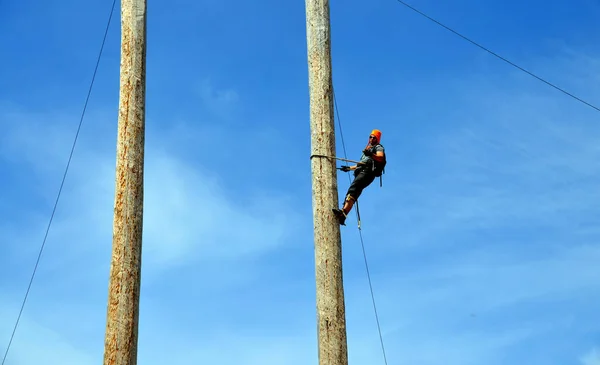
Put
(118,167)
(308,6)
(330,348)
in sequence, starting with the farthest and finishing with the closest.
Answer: (308,6) < (118,167) < (330,348)

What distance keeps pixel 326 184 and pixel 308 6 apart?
262 cm

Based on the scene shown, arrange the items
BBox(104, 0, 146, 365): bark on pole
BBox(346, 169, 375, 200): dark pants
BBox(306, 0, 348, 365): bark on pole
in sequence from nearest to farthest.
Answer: BBox(104, 0, 146, 365): bark on pole
BBox(306, 0, 348, 365): bark on pole
BBox(346, 169, 375, 200): dark pants

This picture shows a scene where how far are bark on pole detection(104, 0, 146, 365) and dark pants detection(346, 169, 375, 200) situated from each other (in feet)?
9.22

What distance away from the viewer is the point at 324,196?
11.6 meters

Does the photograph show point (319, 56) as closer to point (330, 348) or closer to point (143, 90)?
point (143, 90)

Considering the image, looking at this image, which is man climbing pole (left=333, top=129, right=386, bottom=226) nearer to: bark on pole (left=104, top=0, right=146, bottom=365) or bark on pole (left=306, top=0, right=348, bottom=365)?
bark on pole (left=306, top=0, right=348, bottom=365)

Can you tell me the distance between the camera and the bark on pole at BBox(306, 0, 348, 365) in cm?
1114

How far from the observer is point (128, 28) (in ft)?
40.7

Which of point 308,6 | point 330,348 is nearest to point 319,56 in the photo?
point 308,6

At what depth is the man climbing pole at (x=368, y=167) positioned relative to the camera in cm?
1221

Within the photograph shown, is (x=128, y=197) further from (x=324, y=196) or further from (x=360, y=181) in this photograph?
(x=360, y=181)

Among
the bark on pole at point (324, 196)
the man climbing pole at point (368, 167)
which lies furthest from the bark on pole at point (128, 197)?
the man climbing pole at point (368, 167)

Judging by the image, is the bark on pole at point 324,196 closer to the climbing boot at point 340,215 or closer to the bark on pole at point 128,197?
the climbing boot at point 340,215

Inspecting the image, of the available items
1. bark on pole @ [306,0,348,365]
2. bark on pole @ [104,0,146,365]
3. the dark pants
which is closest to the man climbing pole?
the dark pants
